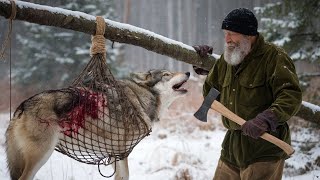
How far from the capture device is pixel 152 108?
15.0 feet

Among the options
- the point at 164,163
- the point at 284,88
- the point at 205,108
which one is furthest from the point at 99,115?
the point at 164,163

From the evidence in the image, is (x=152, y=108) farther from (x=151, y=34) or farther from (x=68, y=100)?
(x=68, y=100)

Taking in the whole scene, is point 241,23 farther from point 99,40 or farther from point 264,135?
point 99,40

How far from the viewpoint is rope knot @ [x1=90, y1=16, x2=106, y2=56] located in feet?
11.8

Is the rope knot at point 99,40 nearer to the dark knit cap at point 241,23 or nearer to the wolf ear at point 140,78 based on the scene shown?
the wolf ear at point 140,78

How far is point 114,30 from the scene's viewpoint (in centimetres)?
397

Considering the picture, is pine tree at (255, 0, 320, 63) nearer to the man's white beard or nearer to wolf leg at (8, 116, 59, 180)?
the man's white beard

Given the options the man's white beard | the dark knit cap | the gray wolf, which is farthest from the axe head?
the gray wolf

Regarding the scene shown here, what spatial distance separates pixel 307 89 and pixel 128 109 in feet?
19.6

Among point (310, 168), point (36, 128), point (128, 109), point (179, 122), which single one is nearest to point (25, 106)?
point (36, 128)

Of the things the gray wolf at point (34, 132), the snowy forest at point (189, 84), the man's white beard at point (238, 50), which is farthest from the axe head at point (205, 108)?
the snowy forest at point (189, 84)

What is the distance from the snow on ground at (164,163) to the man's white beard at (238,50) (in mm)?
2830

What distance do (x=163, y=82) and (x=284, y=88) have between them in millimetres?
2180

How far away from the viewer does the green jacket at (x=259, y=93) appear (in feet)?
9.29
